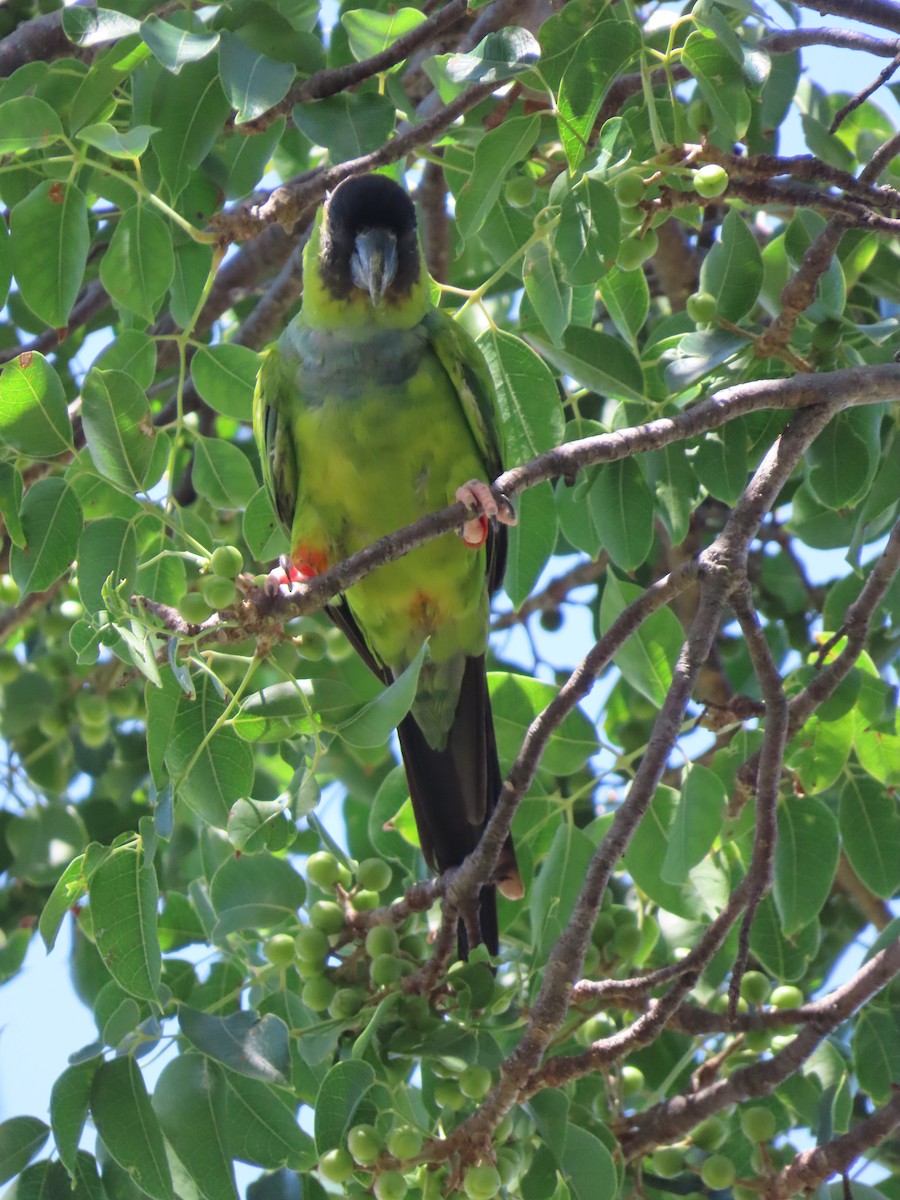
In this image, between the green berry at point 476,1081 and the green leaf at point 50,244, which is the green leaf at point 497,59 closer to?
the green leaf at point 50,244

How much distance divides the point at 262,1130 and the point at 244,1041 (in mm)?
165

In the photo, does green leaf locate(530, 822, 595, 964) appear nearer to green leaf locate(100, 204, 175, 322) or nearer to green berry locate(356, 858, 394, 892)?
green berry locate(356, 858, 394, 892)

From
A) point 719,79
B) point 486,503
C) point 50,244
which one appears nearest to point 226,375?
point 50,244

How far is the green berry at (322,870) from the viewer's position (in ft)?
7.84

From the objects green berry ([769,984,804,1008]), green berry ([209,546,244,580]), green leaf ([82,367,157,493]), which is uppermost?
green leaf ([82,367,157,493])

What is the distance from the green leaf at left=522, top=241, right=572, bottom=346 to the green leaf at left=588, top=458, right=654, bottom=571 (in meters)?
0.29

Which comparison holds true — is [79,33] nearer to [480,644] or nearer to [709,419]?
[709,419]

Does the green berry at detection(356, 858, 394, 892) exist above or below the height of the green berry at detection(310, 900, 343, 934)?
above

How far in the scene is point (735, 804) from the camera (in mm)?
2391

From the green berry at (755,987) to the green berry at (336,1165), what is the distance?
891 millimetres

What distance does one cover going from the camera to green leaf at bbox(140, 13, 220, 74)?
1955 mm

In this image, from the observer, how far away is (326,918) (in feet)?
7.52

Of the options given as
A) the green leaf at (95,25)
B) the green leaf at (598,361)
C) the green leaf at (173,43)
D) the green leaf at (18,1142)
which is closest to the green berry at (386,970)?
the green leaf at (18,1142)

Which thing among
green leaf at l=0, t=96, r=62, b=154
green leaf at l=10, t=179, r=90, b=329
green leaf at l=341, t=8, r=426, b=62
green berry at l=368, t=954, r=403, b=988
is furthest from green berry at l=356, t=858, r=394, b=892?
green leaf at l=341, t=8, r=426, b=62
